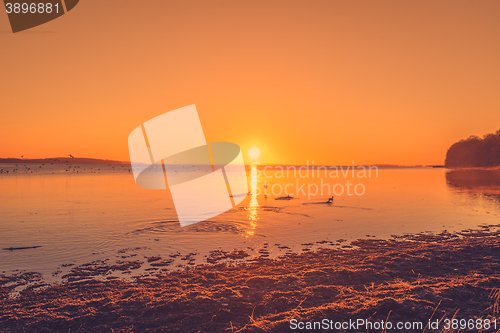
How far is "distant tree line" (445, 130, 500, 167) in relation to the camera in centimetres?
14025

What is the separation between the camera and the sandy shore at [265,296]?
283 inches

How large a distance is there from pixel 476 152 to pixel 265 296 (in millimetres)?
200473

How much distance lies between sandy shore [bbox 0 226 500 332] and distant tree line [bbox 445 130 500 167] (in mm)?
170871

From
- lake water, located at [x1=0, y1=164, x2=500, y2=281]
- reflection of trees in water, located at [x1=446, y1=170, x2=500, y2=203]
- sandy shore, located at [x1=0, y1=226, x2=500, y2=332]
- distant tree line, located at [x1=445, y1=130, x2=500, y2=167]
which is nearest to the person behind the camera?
sandy shore, located at [x1=0, y1=226, x2=500, y2=332]

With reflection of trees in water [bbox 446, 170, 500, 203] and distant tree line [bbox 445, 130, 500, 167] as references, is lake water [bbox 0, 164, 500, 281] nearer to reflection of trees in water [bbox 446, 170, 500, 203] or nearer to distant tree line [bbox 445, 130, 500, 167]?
reflection of trees in water [bbox 446, 170, 500, 203]

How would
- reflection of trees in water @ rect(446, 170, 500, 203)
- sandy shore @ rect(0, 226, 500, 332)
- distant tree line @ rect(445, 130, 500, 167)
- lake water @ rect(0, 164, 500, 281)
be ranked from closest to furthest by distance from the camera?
sandy shore @ rect(0, 226, 500, 332), lake water @ rect(0, 164, 500, 281), reflection of trees in water @ rect(446, 170, 500, 203), distant tree line @ rect(445, 130, 500, 167)

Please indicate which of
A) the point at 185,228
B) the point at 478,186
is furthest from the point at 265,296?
the point at 478,186

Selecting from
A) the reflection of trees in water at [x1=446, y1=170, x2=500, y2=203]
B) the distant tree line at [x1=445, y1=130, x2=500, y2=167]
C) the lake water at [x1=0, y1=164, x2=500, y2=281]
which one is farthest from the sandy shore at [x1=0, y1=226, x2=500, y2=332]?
the distant tree line at [x1=445, y1=130, x2=500, y2=167]

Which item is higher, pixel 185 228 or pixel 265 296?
pixel 265 296

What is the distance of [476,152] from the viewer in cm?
15775

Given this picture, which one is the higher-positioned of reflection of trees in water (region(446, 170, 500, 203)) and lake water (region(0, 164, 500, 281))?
lake water (region(0, 164, 500, 281))

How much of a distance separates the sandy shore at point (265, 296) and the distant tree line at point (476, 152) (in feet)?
561

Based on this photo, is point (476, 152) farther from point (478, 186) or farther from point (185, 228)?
point (185, 228)

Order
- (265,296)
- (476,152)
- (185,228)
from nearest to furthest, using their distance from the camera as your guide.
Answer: (265,296) < (185,228) < (476,152)
